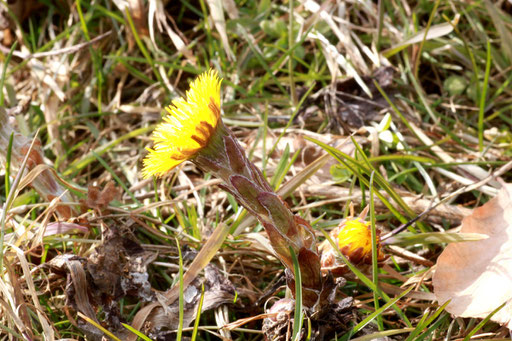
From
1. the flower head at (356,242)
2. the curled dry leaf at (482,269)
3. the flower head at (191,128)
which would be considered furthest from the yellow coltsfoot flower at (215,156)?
the curled dry leaf at (482,269)

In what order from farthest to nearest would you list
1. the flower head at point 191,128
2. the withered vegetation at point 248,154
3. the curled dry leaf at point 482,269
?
the withered vegetation at point 248,154, the curled dry leaf at point 482,269, the flower head at point 191,128

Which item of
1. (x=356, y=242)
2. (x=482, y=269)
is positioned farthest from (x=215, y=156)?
(x=482, y=269)

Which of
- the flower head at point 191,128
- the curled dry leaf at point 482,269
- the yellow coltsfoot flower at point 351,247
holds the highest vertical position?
the flower head at point 191,128

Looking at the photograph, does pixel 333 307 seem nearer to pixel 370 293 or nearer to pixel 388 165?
pixel 370 293

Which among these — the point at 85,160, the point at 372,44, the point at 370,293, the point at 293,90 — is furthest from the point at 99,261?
the point at 372,44

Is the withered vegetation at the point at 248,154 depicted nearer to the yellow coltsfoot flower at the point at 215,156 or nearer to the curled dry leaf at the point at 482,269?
the curled dry leaf at the point at 482,269

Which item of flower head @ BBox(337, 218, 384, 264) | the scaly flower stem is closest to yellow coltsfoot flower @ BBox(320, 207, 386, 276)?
flower head @ BBox(337, 218, 384, 264)
